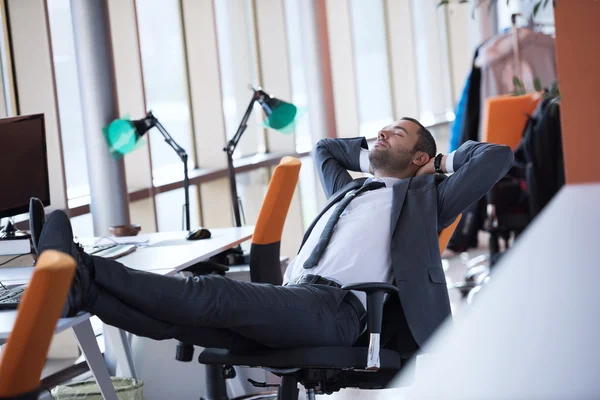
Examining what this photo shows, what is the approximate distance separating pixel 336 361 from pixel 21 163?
4.72ft

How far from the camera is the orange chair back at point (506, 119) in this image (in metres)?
5.25

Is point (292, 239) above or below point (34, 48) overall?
below

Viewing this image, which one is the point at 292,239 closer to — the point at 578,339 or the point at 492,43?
the point at 492,43

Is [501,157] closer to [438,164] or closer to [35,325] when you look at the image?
[438,164]

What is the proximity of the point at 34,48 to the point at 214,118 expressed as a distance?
74.0 inches

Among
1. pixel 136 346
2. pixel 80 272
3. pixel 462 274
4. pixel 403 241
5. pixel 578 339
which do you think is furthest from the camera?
pixel 462 274

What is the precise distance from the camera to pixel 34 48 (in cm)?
426

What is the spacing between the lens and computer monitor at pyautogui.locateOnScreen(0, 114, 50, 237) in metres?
3.17

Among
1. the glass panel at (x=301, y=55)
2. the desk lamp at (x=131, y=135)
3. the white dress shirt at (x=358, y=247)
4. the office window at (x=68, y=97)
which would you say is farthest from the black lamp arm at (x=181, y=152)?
the glass panel at (x=301, y=55)

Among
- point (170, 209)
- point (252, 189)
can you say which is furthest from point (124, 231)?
point (252, 189)

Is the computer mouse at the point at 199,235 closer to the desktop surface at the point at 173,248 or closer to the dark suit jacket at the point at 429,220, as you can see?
the desktop surface at the point at 173,248

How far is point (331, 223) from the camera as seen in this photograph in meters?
3.10

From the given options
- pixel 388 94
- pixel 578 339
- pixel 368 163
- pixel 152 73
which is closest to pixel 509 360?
pixel 578 339

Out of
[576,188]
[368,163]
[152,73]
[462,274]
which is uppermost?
[152,73]
